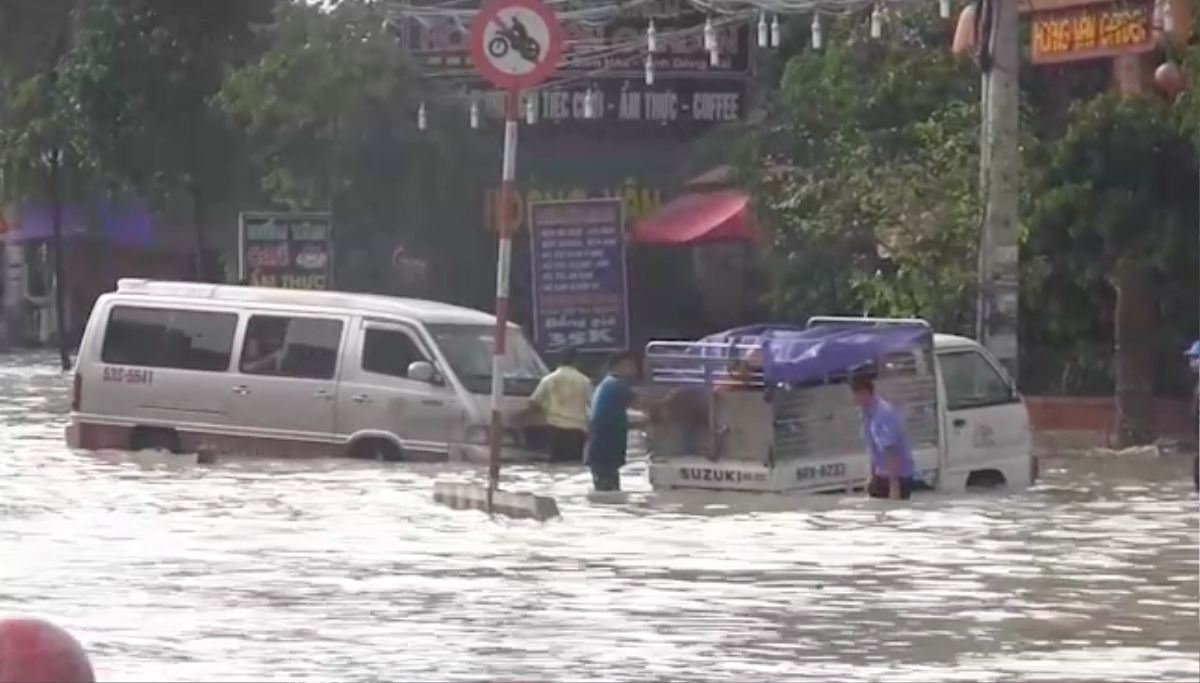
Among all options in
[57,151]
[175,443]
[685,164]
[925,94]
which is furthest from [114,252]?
[175,443]

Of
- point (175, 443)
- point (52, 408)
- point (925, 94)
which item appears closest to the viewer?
point (175, 443)

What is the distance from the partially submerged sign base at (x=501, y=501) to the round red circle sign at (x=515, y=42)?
2.86 meters

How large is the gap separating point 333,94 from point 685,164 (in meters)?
5.87

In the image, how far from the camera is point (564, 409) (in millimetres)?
25906

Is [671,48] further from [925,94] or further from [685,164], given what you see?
[925,94]

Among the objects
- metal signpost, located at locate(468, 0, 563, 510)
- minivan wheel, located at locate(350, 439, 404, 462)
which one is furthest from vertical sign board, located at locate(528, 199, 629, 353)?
metal signpost, located at locate(468, 0, 563, 510)

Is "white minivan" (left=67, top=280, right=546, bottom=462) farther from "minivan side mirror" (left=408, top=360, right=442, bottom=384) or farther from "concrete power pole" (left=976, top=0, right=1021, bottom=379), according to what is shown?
"concrete power pole" (left=976, top=0, right=1021, bottom=379)

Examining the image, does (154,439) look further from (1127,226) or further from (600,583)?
(600,583)

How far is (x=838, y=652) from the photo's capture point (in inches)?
541

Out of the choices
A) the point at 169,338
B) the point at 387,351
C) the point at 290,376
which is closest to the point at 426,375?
the point at 387,351

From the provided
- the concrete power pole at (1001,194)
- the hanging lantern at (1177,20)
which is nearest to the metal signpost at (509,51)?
the concrete power pole at (1001,194)

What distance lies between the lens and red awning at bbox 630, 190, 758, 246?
42219 millimetres

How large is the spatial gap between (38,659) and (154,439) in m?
17.6

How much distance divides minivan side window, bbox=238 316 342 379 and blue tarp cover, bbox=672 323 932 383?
Result: 4.49 metres
